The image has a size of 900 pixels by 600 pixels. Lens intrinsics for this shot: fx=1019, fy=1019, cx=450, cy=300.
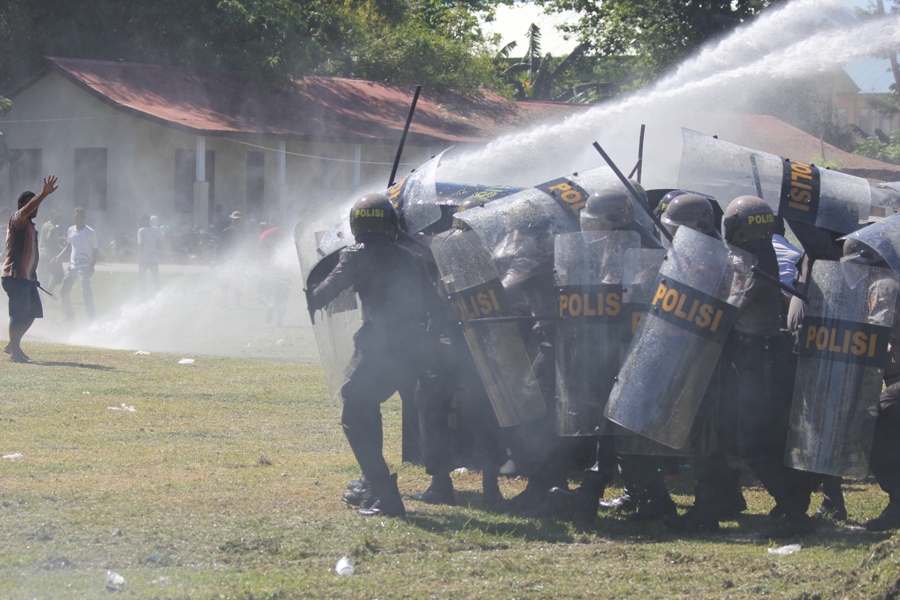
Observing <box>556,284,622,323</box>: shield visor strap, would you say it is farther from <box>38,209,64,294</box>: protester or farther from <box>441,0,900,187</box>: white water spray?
<box>38,209,64,294</box>: protester

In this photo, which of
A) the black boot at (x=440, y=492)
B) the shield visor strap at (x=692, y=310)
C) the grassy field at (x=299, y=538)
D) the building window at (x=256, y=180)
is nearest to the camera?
the grassy field at (x=299, y=538)

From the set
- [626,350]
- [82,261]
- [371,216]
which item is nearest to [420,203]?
[371,216]

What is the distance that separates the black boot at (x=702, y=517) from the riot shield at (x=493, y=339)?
1.00 meters

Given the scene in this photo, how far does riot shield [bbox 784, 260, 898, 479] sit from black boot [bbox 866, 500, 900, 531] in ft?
1.62

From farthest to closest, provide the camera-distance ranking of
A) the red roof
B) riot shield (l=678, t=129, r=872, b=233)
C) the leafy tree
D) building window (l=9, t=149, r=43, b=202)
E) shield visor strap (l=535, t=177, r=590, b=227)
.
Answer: building window (l=9, t=149, r=43, b=202) < the red roof < the leafy tree < riot shield (l=678, t=129, r=872, b=233) < shield visor strap (l=535, t=177, r=590, b=227)

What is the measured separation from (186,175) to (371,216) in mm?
23934

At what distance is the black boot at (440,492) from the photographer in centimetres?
643

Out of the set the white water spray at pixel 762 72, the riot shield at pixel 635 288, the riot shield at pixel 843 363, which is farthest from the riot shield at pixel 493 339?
the white water spray at pixel 762 72

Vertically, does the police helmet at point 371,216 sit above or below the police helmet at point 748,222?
below

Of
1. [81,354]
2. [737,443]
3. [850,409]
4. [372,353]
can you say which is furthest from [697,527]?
[81,354]

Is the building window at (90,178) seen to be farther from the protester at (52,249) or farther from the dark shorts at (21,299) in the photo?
the dark shorts at (21,299)

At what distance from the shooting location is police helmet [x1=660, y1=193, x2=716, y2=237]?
19.1 ft

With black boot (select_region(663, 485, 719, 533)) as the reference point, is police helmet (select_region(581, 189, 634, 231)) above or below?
above

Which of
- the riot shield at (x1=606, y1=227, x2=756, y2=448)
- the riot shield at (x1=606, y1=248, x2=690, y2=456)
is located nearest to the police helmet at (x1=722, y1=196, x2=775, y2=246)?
the riot shield at (x1=606, y1=227, x2=756, y2=448)
